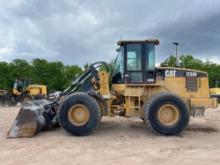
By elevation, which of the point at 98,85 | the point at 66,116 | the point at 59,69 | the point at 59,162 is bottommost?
the point at 59,162

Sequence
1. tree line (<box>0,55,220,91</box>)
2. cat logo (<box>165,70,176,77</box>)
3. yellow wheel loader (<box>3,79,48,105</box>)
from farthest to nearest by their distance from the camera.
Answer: tree line (<box>0,55,220,91</box>) < yellow wheel loader (<box>3,79,48,105</box>) < cat logo (<box>165,70,176,77</box>)

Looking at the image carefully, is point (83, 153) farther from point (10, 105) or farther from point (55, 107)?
point (10, 105)

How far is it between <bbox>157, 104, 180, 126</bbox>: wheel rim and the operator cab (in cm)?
99

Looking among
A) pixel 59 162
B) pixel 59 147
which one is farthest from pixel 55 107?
pixel 59 162

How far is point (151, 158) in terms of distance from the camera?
25.1 feet

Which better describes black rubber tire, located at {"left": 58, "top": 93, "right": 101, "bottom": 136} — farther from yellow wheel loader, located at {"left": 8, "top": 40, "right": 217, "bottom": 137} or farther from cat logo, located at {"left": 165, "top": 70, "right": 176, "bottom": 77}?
cat logo, located at {"left": 165, "top": 70, "right": 176, "bottom": 77}

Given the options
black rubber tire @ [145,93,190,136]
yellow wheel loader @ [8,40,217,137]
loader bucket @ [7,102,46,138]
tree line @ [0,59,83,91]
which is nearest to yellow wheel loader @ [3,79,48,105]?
yellow wheel loader @ [8,40,217,137]

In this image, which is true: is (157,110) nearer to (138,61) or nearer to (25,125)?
(138,61)

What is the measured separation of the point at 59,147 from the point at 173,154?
8.39 feet

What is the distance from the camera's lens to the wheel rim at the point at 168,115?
10.7 meters

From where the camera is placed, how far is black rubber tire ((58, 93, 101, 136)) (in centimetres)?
1057

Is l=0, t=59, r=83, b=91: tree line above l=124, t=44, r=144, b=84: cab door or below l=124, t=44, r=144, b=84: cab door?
above

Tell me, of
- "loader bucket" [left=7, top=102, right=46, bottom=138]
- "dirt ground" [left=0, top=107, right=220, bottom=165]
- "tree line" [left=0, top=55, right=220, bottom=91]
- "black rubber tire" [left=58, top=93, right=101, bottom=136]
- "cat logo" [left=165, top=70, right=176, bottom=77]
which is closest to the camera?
"dirt ground" [left=0, top=107, right=220, bottom=165]

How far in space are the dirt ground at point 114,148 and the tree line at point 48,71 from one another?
4263 cm
